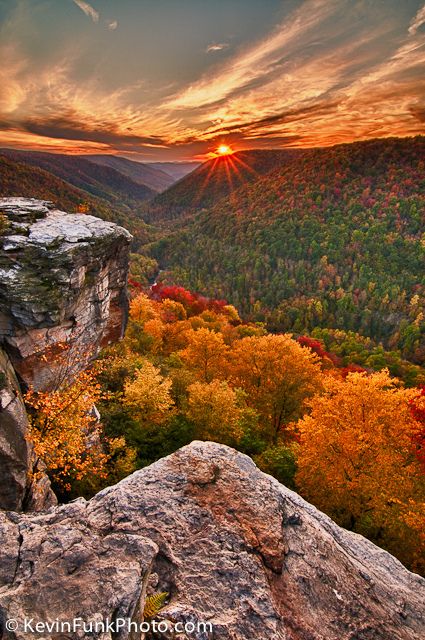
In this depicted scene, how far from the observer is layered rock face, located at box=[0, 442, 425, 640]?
8.75m

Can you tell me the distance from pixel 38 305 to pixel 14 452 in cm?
706

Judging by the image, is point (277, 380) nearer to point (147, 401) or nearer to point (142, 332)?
point (147, 401)

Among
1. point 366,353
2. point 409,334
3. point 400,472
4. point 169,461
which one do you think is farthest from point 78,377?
point 409,334

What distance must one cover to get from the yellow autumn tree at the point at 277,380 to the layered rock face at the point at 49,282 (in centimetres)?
2029

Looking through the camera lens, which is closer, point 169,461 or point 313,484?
point 169,461

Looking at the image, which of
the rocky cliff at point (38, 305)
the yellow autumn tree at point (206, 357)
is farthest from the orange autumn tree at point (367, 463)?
the yellow autumn tree at point (206, 357)

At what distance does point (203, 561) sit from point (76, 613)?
3.94 m

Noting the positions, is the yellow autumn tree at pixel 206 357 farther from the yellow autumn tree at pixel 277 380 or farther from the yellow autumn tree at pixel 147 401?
the yellow autumn tree at pixel 147 401

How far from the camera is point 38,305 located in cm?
1703

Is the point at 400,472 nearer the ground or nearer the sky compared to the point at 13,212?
nearer the ground

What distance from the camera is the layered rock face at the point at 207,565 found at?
8.75 m

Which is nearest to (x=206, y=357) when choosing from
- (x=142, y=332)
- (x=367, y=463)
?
(x=142, y=332)

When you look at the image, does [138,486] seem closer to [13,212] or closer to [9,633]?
[9,633]

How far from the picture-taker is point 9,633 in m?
7.46
